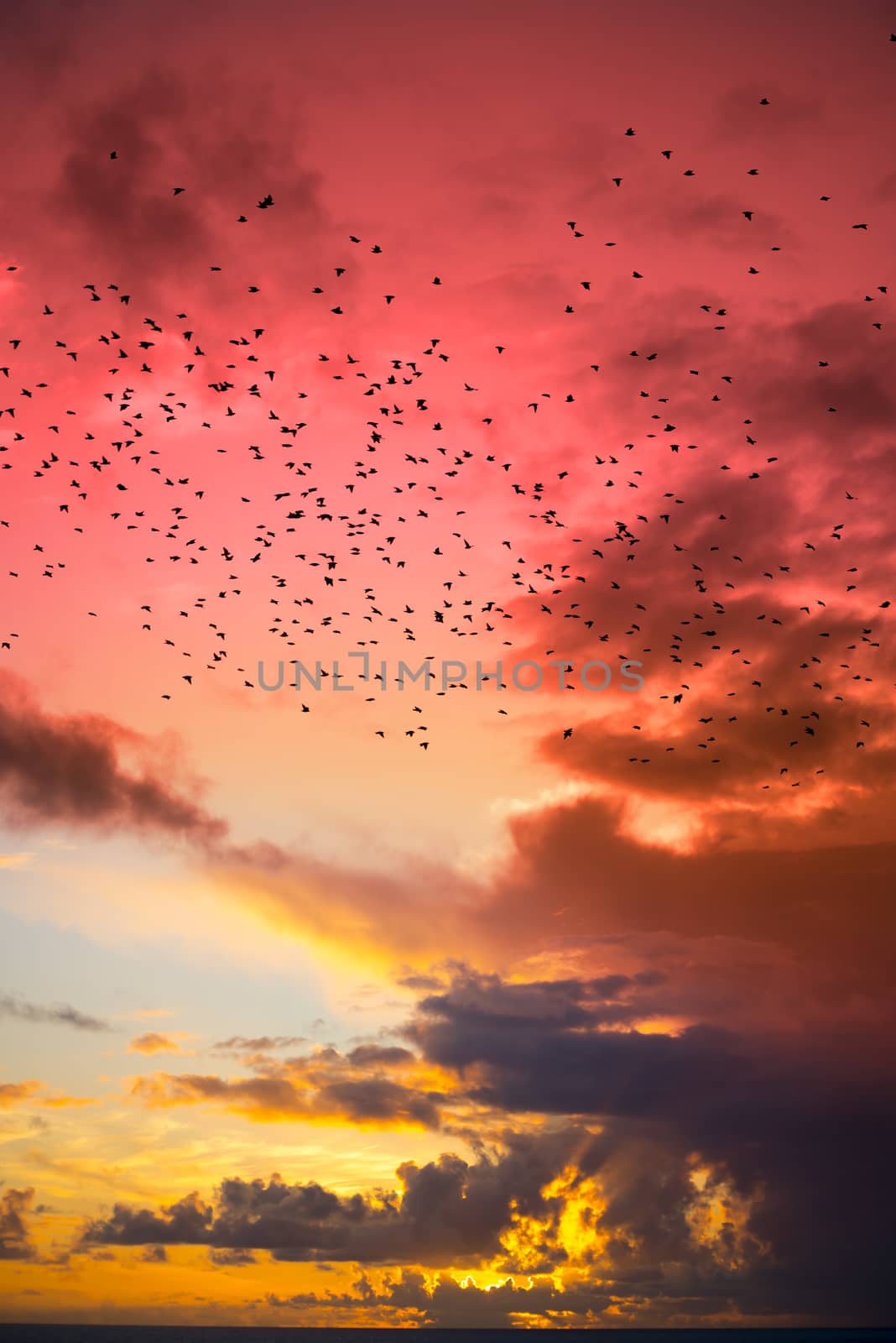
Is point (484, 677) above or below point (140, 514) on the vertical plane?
below

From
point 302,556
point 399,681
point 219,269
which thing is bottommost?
point 399,681

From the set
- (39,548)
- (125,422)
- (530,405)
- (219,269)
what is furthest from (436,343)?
(39,548)

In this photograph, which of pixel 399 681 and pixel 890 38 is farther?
pixel 399 681

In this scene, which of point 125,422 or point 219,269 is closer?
point 219,269

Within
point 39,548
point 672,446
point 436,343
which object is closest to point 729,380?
point 672,446

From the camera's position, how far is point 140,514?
78.2 metres

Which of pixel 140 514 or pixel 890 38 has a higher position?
pixel 890 38

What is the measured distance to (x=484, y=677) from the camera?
87625mm

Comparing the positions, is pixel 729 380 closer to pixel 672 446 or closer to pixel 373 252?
pixel 672 446

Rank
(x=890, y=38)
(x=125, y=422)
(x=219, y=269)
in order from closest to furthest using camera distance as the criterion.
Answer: (x=890, y=38) < (x=219, y=269) < (x=125, y=422)

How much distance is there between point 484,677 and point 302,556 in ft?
53.2

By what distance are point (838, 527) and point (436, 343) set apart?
31.8 metres

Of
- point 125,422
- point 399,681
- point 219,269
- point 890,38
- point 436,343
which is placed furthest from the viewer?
point 399,681

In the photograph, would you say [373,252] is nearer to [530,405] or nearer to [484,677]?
[530,405]
